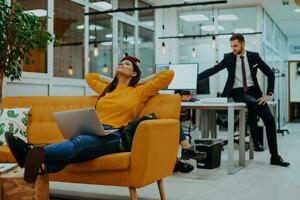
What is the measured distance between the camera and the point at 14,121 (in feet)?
12.3

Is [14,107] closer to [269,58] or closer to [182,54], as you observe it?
[182,54]

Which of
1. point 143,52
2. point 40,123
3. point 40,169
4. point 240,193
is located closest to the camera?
point 40,169

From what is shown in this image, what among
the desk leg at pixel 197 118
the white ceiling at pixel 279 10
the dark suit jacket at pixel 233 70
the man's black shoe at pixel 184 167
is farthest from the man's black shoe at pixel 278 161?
the white ceiling at pixel 279 10

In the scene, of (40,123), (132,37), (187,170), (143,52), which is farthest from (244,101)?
(143,52)

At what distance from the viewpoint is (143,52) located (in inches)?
415

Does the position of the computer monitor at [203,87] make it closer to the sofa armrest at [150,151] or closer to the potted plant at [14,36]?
the potted plant at [14,36]

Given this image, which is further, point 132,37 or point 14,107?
point 132,37

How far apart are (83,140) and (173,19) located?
835cm

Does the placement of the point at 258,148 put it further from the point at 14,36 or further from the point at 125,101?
the point at 14,36

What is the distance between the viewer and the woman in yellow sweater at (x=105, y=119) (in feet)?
8.46

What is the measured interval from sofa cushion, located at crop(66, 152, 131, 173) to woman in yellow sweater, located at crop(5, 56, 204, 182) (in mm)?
45

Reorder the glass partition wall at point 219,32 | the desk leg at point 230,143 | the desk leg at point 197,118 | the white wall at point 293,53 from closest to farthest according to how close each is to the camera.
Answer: the desk leg at point 230,143, the desk leg at point 197,118, the glass partition wall at point 219,32, the white wall at point 293,53

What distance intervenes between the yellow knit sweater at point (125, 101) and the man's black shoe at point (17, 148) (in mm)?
842

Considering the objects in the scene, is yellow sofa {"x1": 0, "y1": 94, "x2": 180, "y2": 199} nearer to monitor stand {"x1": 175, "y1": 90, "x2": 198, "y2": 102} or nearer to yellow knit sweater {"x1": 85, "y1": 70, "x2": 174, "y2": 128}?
yellow knit sweater {"x1": 85, "y1": 70, "x2": 174, "y2": 128}
